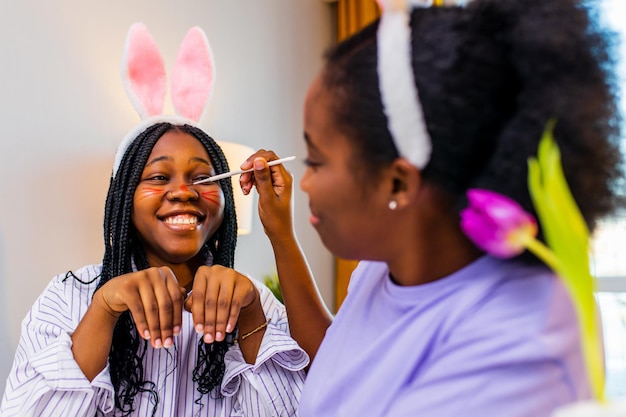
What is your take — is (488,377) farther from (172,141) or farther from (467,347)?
(172,141)

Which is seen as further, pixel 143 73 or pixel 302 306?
pixel 143 73

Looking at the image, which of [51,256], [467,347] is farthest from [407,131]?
[51,256]

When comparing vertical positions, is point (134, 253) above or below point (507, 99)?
below

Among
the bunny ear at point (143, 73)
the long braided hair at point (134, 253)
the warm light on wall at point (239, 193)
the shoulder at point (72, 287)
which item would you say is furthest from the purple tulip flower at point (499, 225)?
the warm light on wall at point (239, 193)

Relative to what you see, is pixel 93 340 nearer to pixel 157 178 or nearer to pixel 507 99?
pixel 157 178

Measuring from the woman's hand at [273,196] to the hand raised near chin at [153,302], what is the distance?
241mm

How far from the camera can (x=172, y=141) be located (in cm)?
125

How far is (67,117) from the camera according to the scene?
1826 millimetres

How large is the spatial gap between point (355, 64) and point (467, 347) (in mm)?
269

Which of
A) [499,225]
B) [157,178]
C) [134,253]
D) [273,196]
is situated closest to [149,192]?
[157,178]

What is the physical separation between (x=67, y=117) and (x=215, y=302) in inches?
45.8

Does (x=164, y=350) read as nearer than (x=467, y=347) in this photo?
No

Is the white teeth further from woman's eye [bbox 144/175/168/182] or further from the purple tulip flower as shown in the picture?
the purple tulip flower

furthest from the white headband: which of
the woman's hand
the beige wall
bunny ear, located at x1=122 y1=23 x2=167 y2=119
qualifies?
the beige wall
